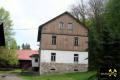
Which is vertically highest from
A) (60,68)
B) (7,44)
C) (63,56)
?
(7,44)

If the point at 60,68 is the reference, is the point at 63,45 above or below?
above

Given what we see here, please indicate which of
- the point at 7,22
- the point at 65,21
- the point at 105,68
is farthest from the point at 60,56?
the point at 105,68

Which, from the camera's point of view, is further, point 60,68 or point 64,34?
point 64,34

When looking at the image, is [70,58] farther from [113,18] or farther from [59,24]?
[113,18]

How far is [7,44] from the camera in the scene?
3014 inches

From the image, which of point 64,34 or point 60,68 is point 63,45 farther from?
point 60,68

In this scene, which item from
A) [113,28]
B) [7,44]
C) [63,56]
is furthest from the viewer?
[7,44]

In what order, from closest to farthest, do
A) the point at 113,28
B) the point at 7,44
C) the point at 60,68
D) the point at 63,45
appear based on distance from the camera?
1. the point at 113,28
2. the point at 60,68
3. the point at 63,45
4. the point at 7,44

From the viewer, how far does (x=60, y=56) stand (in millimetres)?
60969

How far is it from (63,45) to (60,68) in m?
3.79

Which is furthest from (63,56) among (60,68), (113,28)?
(113,28)

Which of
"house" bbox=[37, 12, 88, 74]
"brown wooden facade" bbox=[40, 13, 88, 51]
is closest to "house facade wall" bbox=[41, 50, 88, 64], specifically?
"house" bbox=[37, 12, 88, 74]

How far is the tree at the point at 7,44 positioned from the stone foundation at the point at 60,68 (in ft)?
58.4

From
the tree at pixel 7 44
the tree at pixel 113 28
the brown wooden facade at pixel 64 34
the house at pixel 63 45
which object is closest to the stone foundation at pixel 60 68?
the house at pixel 63 45
